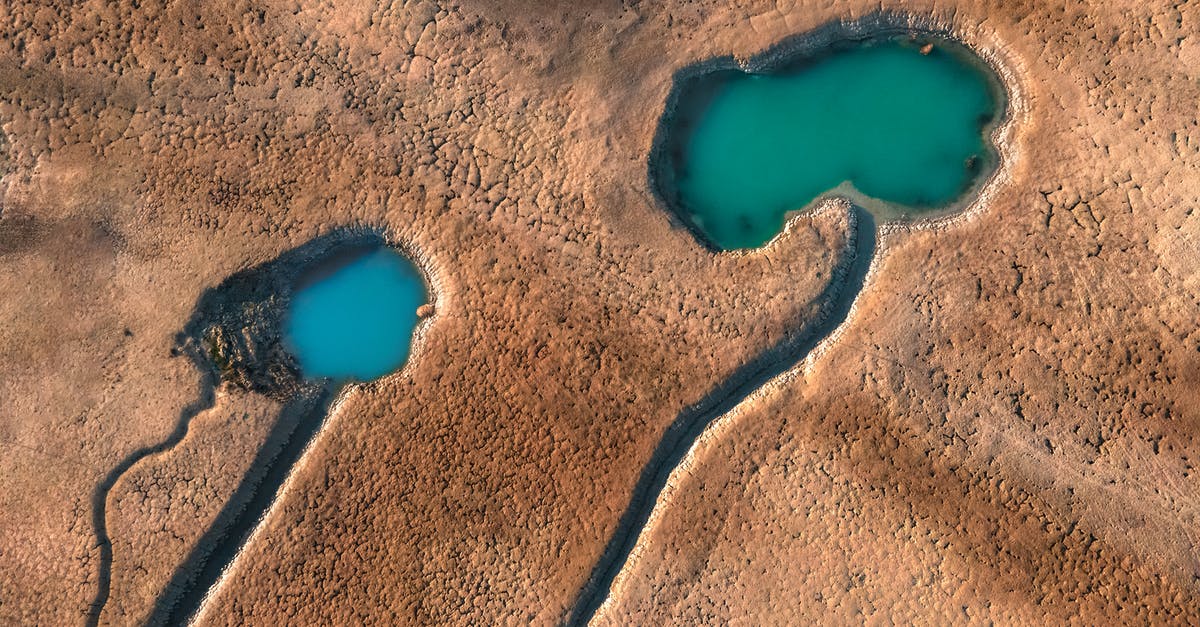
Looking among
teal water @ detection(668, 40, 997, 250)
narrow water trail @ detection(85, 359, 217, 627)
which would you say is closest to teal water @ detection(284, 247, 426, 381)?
narrow water trail @ detection(85, 359, 217, 627)

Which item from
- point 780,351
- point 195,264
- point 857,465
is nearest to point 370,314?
point 195,264

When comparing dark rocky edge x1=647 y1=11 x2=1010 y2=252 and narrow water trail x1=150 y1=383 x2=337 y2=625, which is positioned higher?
dark rocky edge x1=647 y1=11 x2=1010 y2=252

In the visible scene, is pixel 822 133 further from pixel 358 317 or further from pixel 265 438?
pixel 265 438

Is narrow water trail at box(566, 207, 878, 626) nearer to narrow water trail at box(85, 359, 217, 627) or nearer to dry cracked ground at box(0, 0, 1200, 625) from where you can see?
dry cracked ground at box(0, 0, 1200, 625)

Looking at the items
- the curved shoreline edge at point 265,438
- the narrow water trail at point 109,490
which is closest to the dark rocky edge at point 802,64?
the curved shoreline edge at point 265,438

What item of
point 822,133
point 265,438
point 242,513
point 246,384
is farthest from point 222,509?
point 822,133

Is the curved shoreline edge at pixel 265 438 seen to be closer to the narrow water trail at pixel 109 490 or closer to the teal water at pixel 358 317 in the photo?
the narrow water trail at pixel 109 490

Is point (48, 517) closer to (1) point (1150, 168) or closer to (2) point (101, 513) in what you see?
(2) point (101, 513)
